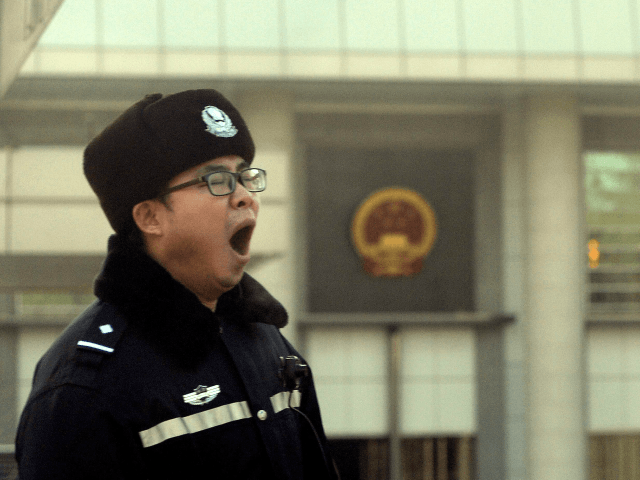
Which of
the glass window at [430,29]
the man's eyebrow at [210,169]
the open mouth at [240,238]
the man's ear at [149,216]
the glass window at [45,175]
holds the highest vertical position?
the glass window at [430,29]

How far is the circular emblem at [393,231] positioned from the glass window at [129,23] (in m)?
3.77

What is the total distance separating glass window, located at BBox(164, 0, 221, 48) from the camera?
11.0m

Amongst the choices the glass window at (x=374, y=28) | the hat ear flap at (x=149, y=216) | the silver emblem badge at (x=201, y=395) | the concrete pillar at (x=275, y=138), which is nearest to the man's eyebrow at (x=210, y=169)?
the hat ear flap at (x=149, y=216)

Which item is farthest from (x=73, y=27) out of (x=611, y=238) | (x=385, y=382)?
(x=611, y=238)

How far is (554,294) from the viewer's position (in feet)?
39.9

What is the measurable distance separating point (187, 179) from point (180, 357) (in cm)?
40

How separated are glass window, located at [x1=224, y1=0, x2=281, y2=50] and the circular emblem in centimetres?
283

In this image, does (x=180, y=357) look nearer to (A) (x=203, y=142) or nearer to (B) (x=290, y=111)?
(A) (x=203, y=142)

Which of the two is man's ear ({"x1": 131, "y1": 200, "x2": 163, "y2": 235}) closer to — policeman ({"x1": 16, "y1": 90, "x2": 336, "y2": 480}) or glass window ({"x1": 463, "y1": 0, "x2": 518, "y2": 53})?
policeman ({"x1": 16, "y1": 90, "x2": 336, "y2": 480})

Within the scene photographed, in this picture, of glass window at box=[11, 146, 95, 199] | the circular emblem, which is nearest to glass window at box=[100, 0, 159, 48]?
glass window at box=[11, 146, 95, 199]

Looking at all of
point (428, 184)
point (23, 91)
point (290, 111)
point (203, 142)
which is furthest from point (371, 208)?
point (203, 142)

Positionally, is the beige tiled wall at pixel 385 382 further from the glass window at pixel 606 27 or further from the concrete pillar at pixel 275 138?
the glass window at pixel 606 27

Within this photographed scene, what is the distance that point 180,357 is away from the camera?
2.02m

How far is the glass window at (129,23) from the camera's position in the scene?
11.0 m
